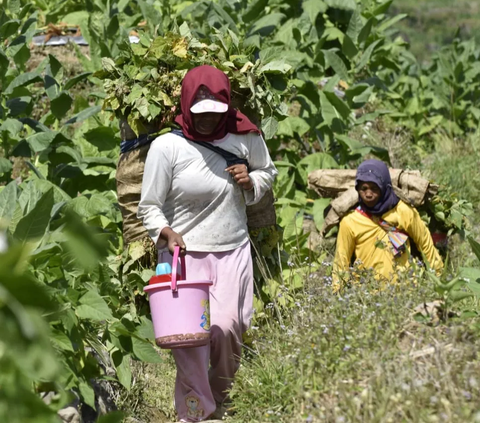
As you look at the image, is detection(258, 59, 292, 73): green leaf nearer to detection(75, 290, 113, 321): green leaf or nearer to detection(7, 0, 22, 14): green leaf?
detection(7, 0, 22, 14): green leaf

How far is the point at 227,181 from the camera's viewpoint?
4234 millimetres

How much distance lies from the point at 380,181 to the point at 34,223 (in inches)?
104

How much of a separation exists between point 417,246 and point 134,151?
173cm

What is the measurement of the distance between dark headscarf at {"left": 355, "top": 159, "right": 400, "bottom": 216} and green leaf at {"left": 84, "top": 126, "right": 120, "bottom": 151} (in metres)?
1.82

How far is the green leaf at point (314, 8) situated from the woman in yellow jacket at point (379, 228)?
296 centimetres

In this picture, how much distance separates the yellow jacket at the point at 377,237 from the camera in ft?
17.1

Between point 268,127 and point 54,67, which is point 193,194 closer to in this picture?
point 268,127

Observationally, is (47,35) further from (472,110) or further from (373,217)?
(373,217)

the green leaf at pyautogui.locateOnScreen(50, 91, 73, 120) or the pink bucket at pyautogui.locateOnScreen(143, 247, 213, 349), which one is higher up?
the green leaf at pyautogui.locateOnScreen(50, 91, 73, 120)

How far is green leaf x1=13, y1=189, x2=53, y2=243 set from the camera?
298 centimetres

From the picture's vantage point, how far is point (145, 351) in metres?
3.48

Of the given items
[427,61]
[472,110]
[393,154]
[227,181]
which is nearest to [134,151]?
[227,181]

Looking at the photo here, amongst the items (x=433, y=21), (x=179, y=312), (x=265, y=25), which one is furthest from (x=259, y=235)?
(x=433, y=21)

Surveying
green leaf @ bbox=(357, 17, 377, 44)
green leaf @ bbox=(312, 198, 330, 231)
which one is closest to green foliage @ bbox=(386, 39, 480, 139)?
green leaf @ bbox=(357, 17, 377, 44)
